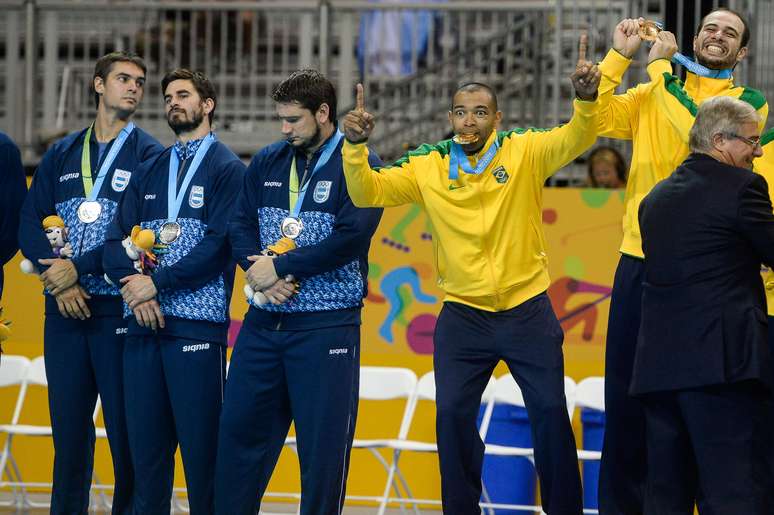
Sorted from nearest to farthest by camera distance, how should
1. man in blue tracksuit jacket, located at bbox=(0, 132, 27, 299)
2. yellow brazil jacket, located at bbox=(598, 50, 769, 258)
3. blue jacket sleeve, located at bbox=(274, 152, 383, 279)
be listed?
yellow brazil jacket, located at bbox=(598, 50, 769, 258) < blue jacket sleeve, located at bbox=(274, 152, 383, 279) < man in blue tracksuit jacket, located at bbox=(0, 132, 27, 299)

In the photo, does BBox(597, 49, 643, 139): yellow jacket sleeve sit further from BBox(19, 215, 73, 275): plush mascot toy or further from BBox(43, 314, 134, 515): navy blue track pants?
BBox(19, 215, 73, 275): plush mascot toy

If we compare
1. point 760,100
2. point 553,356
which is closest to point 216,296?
point 553,356

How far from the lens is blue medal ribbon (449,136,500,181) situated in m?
5.52

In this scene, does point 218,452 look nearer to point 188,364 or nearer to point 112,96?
point 188,364

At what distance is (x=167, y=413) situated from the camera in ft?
19.9

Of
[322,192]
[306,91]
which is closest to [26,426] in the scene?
[322,192]

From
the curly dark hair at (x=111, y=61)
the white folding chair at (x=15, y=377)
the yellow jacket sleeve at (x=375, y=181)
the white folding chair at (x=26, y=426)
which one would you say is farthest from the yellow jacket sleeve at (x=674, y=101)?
the white folding chair at (x=15, y=377)

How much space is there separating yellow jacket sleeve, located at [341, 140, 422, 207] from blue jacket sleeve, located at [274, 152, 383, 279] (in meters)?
0.11

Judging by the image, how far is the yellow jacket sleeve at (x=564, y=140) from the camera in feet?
17.2

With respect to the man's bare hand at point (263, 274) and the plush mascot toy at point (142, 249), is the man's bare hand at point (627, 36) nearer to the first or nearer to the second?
the man's bare hand at point (263, 274)

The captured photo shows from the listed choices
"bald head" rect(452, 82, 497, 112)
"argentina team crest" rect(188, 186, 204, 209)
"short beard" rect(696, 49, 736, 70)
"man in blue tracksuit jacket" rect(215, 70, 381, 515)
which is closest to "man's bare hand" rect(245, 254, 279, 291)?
"man in blue tracksuit jacket" rect(215, 70, 381, 515)

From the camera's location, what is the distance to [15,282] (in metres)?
8.68

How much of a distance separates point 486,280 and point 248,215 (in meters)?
1.20

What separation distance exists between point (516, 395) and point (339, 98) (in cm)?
304
